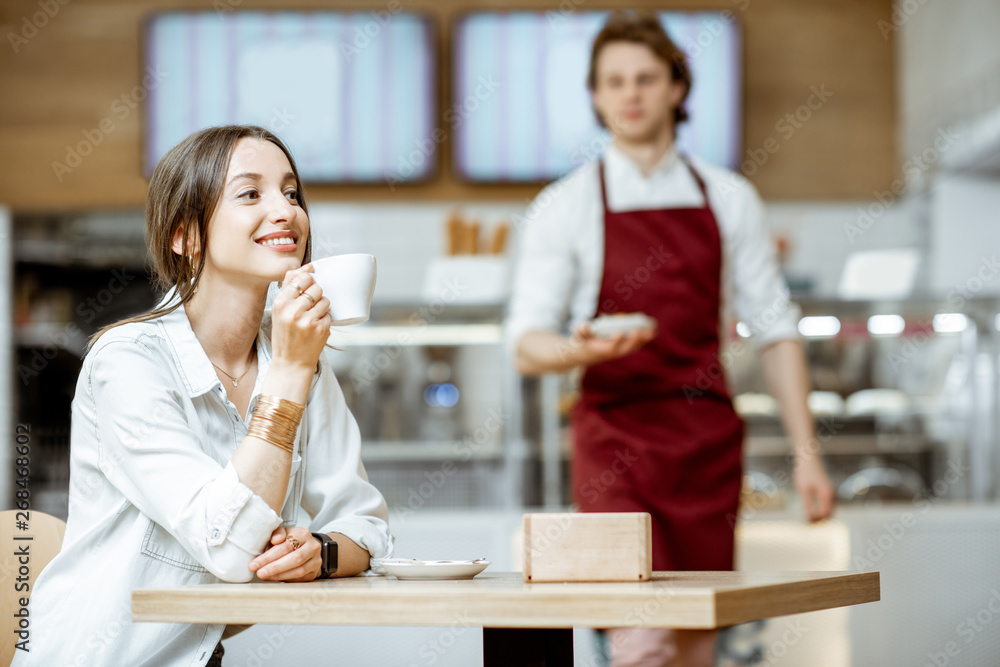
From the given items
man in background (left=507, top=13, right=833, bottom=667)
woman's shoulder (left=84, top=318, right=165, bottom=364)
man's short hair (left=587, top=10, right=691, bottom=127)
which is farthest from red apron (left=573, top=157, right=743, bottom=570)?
woman's shoulder (left=84, top=318, right=165, bottom=364)

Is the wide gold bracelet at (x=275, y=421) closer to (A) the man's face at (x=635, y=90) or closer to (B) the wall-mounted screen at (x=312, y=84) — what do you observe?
(A) the man's face at (x=635, y=90)

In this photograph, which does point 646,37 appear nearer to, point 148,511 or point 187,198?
point 187,198

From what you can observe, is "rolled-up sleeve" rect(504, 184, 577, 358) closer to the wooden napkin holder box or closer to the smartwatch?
the smartwatch

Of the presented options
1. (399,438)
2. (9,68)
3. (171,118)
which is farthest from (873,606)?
(9,68)

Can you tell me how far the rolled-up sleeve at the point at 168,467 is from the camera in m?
1.01

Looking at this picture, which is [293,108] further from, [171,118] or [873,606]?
[873,606]

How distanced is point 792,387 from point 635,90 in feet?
2.02

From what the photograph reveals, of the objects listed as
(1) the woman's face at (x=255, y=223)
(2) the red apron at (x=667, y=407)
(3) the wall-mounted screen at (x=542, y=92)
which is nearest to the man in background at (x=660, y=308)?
(2) the red apron at (x=667, y=407)

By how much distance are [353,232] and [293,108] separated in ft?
1.87

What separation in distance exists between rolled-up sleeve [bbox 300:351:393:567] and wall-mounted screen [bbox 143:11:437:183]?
10.9 ft

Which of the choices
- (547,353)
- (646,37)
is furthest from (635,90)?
(547,353)

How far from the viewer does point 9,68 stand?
4.75 m

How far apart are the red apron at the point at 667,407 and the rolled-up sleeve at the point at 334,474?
1.97 feet

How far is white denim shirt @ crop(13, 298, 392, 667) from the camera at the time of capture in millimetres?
1026
